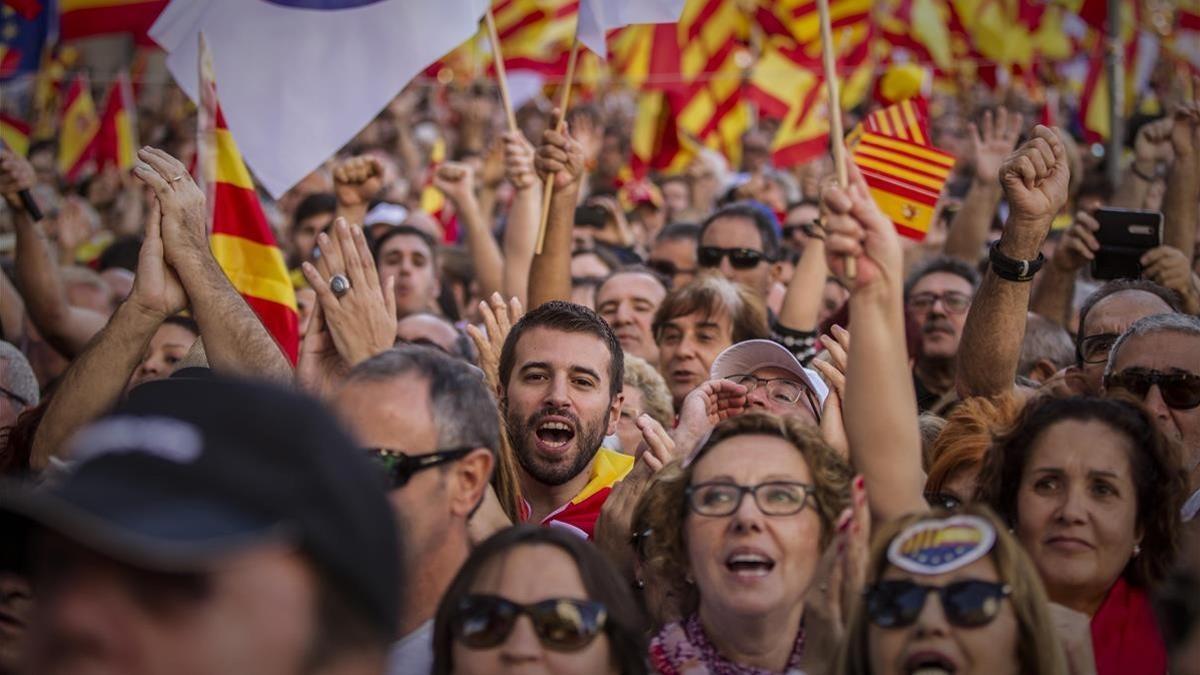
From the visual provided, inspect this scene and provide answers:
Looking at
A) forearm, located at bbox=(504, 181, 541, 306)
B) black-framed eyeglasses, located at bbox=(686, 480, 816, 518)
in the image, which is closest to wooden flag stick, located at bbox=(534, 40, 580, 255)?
forearm, located at bbox=(504, 181, 541, 306)

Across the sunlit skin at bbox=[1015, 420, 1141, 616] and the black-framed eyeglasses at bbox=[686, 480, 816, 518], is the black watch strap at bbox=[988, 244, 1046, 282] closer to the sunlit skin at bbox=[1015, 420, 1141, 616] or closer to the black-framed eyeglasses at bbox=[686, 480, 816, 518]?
the sunlit skin at bbox=[1015, 420, 1141, 616]

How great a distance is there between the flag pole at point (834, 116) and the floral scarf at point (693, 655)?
2.60ft

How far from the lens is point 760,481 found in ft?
10.3

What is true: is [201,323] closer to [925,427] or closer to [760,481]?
[760,481]

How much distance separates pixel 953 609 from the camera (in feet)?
8.89

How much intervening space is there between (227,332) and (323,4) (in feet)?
6.45

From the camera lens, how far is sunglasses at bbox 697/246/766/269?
24.0 ft

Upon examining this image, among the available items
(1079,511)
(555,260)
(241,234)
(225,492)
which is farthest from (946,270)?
(225,492)

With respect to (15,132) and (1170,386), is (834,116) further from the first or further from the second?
(15,132)

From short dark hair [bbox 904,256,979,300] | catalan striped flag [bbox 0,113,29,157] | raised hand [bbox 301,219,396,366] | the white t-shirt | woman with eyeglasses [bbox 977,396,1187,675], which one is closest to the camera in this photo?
the white t-shirt

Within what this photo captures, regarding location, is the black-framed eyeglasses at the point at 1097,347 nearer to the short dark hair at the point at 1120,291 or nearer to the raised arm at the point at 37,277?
the short dark hair at the point at 1120,291

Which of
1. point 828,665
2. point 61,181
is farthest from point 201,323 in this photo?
point 61,181

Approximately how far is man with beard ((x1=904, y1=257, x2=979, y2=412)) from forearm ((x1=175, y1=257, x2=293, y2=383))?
3.02 metres

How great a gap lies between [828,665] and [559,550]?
65 cm
